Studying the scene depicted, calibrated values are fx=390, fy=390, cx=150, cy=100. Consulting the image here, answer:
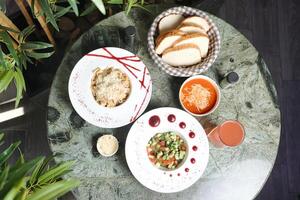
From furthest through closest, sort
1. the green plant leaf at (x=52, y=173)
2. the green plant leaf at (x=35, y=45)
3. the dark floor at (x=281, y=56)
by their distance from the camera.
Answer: the dark floor at (x=281, y=56)
the green plant leaf at (x=35, y=45)
the green plant leaf at (x=52, y=173)

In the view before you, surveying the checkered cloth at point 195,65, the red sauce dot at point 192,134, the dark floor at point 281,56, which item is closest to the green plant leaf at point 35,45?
the checkered cloth at point 195,65

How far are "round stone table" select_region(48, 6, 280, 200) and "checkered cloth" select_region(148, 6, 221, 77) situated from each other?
0.29ft

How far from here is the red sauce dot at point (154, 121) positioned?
58.0 inches

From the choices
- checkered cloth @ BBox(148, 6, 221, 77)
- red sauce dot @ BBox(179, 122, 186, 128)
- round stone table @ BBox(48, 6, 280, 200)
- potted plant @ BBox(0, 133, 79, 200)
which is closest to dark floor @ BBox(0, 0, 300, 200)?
round stone table @ BBox(48, 6, 280, 200)

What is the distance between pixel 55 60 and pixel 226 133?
945mm

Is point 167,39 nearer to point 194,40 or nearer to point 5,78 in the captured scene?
point 194,40

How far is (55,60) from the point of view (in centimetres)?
192

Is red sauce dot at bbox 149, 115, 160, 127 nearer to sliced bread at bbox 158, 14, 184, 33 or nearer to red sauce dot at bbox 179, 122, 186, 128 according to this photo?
red sauce dot at bbox 179, 122, 186, 128

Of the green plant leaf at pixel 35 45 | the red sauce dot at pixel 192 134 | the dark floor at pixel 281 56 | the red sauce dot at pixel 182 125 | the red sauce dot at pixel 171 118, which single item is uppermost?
the green plant leaf at pixel 35 45

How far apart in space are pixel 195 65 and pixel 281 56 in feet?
3.68

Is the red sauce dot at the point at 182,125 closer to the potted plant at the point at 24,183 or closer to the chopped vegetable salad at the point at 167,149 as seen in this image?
the chopped vegetable salad at the point at 167,149

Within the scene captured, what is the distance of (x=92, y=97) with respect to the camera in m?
1.46

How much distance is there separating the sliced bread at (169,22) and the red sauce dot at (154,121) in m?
0.33

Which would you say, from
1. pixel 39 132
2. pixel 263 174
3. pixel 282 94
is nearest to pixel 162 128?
pixel 263 174
